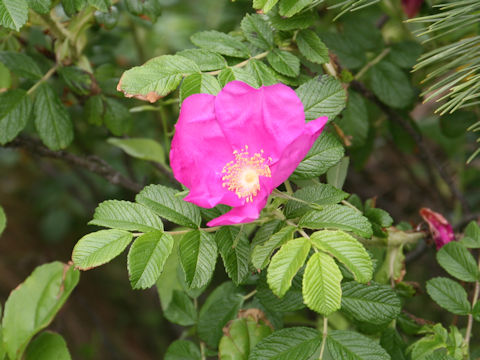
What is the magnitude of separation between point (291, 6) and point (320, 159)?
9.1 inches

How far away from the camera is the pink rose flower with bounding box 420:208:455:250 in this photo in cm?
98

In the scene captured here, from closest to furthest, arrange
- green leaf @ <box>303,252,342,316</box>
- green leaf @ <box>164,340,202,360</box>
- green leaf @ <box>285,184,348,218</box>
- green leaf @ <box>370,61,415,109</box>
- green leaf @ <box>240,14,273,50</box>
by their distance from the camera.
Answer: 1. green leaf @ <box>303,252,342,316</box>
2. green leaf @ <box>285,184,348,218</box>
3. green leaf @ <box>240,14,273,50</box>
4. green leaf @ <box>164,340,202,360</box>
5. green leaf @ <box>370,61,415,109</box>

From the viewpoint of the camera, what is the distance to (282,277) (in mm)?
658

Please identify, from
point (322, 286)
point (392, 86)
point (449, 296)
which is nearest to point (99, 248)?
point (322, 286)

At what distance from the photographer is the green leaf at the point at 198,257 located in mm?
722

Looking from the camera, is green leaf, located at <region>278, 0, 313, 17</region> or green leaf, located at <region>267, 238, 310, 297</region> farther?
green leaf, located at <region>278, 0, 313, 17</region>

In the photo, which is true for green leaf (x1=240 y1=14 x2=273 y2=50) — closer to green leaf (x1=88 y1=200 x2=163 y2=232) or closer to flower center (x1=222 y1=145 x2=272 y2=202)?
flower center (x1=222 y1=145 x2=272 y2=202)

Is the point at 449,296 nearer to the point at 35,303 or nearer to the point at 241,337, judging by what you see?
the point at 241,337

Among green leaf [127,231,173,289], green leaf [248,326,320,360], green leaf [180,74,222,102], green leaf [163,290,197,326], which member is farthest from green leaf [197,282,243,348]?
green leaf [180,74,222,102]

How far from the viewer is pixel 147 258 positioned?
0.71 meters

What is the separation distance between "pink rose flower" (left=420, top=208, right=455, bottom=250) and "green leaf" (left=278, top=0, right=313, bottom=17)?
1.55 feet

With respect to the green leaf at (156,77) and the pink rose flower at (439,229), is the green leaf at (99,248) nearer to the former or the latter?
the green leaf at (156,77)

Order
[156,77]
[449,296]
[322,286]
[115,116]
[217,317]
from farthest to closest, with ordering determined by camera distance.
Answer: [115,116] < [217,317] < [449,296] < [156,77] < [322,286]

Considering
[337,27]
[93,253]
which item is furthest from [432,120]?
[93,253]
